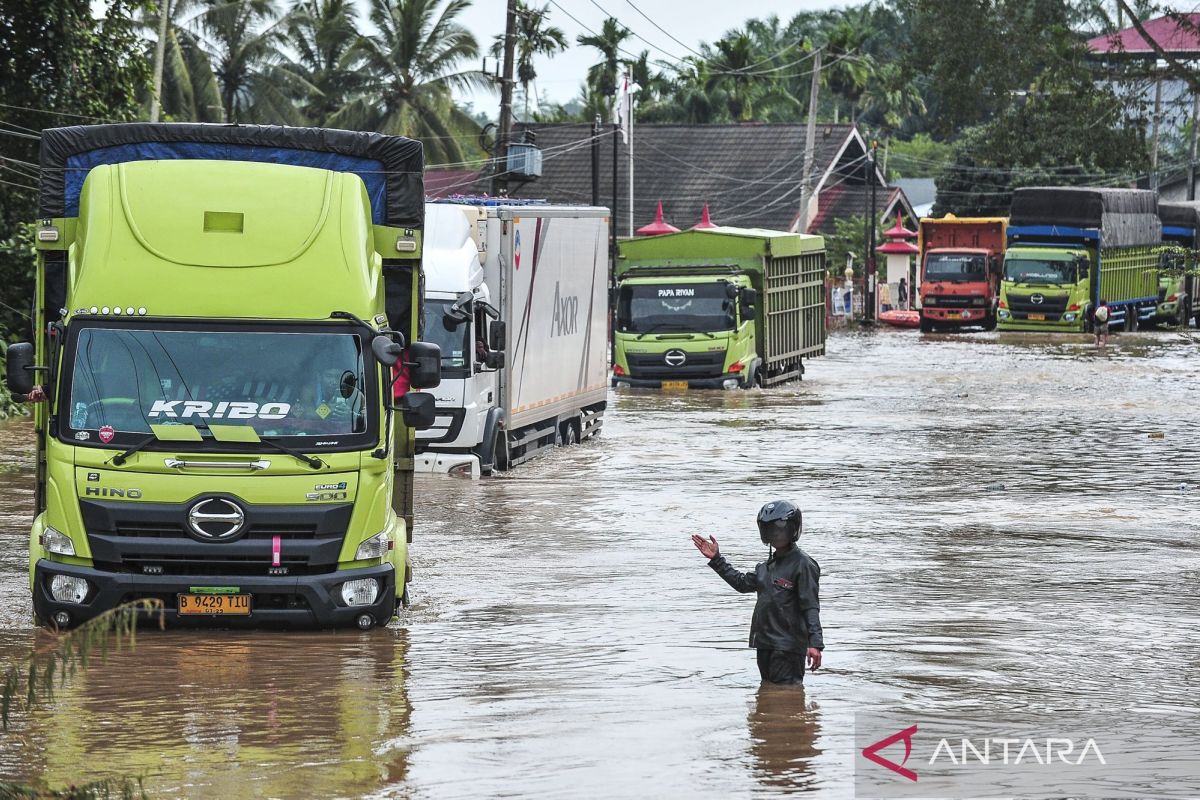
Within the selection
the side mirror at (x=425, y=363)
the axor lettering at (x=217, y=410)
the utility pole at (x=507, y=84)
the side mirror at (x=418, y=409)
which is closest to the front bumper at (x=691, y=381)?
the utility pole at (x=507, y=84)

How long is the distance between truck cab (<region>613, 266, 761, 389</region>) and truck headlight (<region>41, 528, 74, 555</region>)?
23.4 meters

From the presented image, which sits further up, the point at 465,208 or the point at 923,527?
the point at 465,208

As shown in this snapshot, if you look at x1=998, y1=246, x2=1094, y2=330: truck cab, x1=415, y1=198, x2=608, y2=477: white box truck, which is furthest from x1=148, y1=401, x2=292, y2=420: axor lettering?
x1=998, y1=246, x2=1094, y2=330: truck cab

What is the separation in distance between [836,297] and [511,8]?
88.7 ft

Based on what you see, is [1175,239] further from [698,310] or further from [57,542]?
[57,542]

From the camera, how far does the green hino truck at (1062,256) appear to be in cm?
5291

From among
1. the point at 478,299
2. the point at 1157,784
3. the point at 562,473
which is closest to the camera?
the point at 1157,784

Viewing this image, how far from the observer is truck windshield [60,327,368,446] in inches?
456

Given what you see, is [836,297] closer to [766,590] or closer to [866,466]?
[866,466]

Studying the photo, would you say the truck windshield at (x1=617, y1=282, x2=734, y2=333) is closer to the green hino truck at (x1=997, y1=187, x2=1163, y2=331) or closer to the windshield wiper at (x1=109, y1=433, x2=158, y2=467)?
the green hino truck at (x1=997, y1=187, x2=1163, y2=331)

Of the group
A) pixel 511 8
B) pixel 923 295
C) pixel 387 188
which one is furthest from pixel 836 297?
pixel 387 188

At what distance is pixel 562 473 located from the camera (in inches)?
890

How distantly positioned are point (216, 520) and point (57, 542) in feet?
3.28

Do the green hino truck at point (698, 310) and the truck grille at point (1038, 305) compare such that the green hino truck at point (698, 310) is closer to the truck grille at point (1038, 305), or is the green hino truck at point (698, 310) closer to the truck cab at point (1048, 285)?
the truck cab at point (1048, 285)
